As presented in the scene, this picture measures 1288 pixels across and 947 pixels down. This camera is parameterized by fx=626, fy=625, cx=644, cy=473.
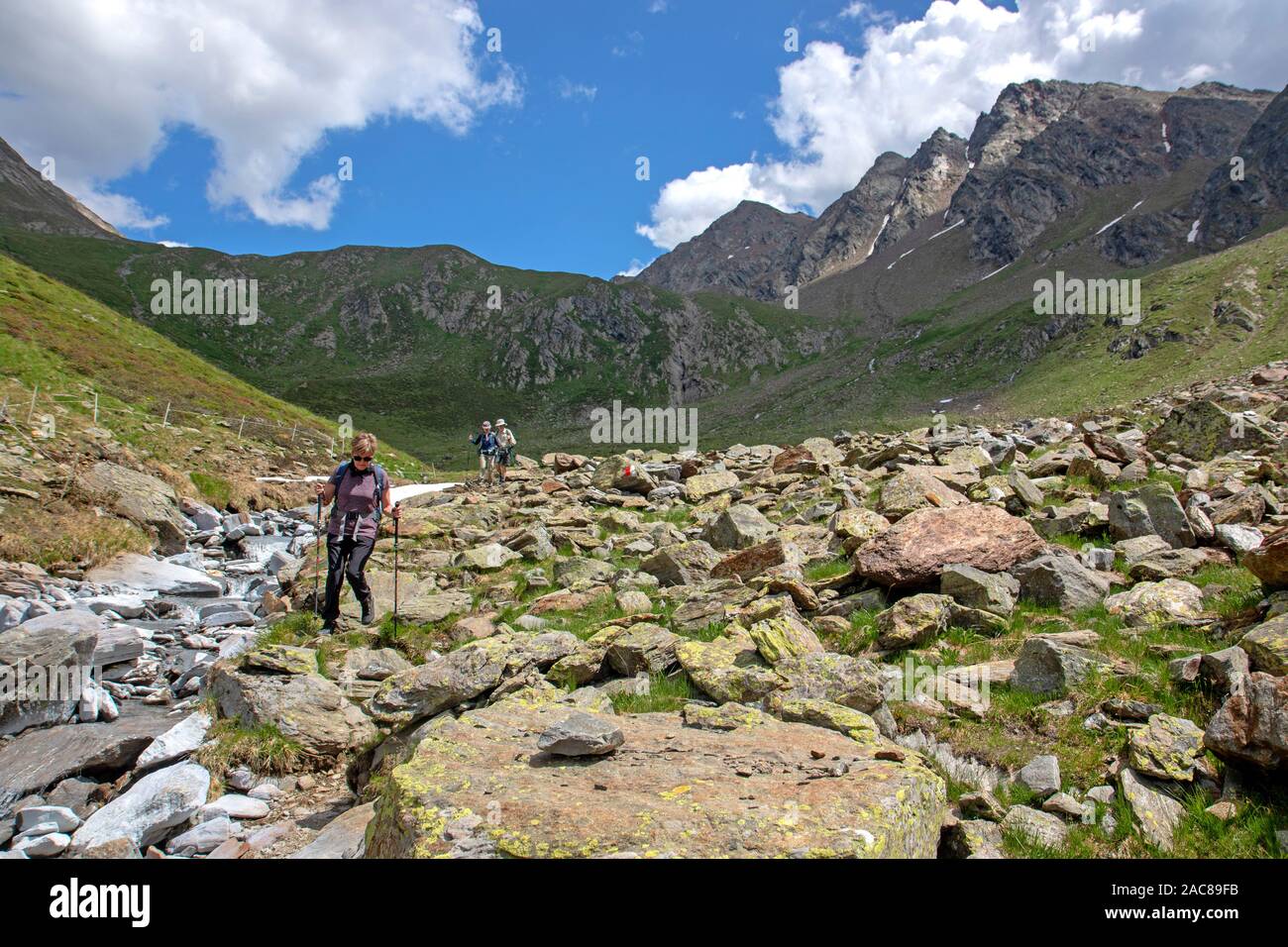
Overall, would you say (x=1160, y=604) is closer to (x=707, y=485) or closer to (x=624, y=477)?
(x=707, y=485)

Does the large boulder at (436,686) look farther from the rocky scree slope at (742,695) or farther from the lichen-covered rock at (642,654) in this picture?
the lichen-covered rock at (642,654)

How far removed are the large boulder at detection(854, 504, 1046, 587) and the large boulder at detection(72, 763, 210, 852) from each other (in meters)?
9.35

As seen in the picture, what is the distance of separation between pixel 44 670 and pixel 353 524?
14.8 feet

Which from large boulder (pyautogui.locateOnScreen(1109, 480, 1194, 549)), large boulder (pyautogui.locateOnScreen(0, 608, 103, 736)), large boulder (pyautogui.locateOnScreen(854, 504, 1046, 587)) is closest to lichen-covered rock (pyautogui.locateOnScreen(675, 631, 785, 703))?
large boulder (pyautogui.locateOnScreen(854, 504, 1046, 587))

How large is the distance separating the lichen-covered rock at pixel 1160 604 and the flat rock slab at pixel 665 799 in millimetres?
4706

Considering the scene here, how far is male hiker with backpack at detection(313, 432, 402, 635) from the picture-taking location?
11.4m

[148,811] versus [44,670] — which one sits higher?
[44,670]

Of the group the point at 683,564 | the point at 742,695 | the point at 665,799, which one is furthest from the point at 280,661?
the point at 683,564

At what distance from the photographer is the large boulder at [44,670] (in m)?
8.30

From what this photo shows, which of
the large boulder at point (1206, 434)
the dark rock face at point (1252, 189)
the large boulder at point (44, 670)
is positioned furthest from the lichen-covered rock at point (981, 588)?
the dark rock face at point (1252, 189)

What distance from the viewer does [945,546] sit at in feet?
33.3

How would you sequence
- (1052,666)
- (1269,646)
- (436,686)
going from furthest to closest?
(436,686) → (1052,666) → (1269,646)
